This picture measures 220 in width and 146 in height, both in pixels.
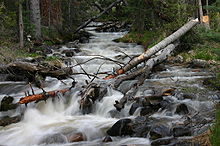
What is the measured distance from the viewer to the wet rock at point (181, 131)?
5.99 metres

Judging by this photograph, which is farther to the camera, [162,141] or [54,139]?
[54,139]

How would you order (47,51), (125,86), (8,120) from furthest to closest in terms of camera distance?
(47,51), (125,86), (8,120)

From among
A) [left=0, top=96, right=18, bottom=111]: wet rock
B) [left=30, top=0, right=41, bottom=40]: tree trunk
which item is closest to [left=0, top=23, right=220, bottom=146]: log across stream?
[left=0, top=96, right=18, bottom=111]: wet rock

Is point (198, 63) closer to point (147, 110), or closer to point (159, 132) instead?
point (147, 110)

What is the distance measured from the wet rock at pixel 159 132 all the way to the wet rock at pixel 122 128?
1.60 ft

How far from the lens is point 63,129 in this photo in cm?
726

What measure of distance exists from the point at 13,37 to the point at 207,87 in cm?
→ 1337

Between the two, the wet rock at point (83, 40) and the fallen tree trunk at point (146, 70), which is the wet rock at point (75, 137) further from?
the wet rock at point (83, 40)

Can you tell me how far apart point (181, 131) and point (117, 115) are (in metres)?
2.33

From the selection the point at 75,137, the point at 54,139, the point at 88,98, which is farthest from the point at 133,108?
the point at 54,139

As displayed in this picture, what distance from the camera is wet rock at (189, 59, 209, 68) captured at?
499 inches

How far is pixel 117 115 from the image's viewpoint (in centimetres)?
805

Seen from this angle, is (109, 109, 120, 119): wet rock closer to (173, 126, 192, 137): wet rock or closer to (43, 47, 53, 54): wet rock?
(173, 126, 192, 137): wet rock

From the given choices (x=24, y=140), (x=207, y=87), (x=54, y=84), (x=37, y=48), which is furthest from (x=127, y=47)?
(x=24, y=140)
